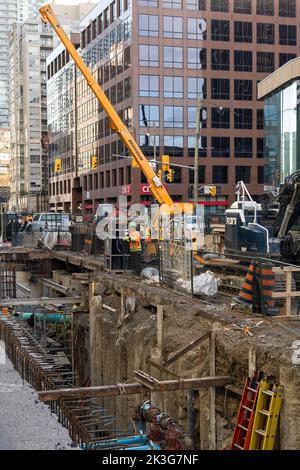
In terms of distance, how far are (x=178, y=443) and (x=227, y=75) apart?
6679 cm

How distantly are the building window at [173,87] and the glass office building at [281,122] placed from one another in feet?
54.7

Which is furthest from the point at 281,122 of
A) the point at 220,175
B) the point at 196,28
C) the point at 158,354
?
the point at 158,354

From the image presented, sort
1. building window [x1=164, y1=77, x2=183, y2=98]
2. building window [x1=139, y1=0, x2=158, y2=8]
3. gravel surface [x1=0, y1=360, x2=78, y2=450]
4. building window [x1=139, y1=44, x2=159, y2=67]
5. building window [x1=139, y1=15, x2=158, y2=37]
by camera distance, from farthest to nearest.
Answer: building window [x1=164, y1=77, x2=183, y2=98]
building window [x1=139, y1=44, x2=159, y2=67]
building window [x1=139, y1=15, x2=158, y2=37]
building window [x1=139, y1=0, x2=158, y2=8]
gravel surface [x1=0, y1=360, x2=78, y2=450]

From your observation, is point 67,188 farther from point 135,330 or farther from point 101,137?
point 135,330

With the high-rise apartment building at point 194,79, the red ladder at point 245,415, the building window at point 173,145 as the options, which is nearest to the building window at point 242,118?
the high-rise apartment building at point 194,79

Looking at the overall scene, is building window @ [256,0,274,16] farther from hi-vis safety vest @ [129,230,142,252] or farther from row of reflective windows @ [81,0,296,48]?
hi-vis safety vest @ [129,230,142,252]

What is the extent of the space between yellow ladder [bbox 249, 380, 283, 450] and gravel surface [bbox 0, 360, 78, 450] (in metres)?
2.45

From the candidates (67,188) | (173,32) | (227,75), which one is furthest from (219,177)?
(67,188)

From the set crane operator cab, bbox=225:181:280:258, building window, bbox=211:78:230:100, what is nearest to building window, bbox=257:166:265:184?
building window, bbox=211:78:230:100

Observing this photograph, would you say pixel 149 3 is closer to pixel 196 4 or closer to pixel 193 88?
pixel 196 4

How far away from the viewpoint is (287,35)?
7306cm

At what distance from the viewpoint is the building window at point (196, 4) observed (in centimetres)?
6894

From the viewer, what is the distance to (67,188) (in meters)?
98.0

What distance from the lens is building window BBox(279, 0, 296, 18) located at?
72.5 m
